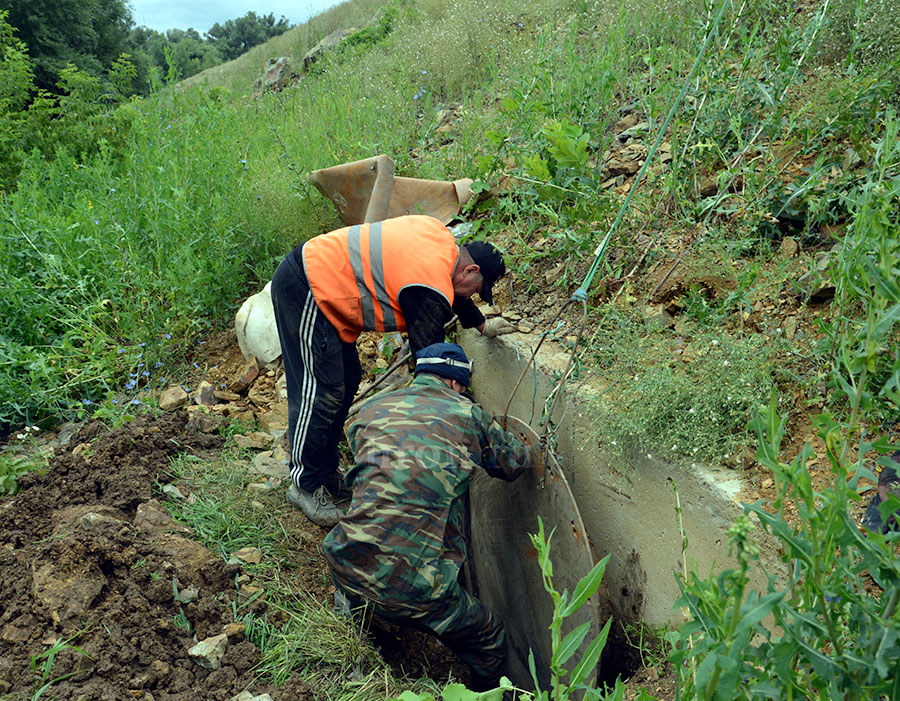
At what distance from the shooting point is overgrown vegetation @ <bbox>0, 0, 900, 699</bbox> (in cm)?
108

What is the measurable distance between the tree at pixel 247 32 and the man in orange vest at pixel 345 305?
41.9 metres

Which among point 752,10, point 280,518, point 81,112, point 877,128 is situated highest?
point 81,112

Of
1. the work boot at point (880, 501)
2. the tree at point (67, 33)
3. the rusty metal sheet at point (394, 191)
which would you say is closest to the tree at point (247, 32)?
the tree at point (67, 33)

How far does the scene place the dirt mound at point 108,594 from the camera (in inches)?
90.4

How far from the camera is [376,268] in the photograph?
299 cm

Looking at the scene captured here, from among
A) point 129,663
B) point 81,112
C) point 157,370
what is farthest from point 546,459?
point 81,112

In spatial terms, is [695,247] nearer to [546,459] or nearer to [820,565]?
[546,459]

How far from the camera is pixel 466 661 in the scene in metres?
2.84

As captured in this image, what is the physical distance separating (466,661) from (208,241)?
3.49 meters

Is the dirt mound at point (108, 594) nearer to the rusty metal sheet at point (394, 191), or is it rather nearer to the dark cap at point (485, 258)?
the dark cap at point (485, 258)

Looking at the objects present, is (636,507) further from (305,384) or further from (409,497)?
(305,384)

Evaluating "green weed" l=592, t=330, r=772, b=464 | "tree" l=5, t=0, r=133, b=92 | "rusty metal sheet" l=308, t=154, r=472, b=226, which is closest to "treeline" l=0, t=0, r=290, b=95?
"tree" l=5, t=0, r=133, b=92

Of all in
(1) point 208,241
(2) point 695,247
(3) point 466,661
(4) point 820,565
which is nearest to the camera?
(4) point 820,565

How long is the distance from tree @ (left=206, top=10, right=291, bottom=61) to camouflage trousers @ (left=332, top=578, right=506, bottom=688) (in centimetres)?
4308
